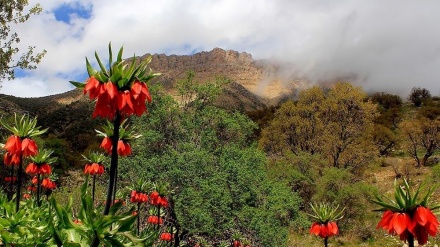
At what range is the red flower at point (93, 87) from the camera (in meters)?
4.37

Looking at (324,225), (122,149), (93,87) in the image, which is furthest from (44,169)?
(324,225)

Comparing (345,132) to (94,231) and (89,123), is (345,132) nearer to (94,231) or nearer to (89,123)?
(94,231)

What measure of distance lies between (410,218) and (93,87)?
3.90 m

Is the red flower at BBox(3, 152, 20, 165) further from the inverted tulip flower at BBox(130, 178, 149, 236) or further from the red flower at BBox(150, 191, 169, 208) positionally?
the red flower at BBox(150, 191, 169, 208)

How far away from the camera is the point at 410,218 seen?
4.83 m

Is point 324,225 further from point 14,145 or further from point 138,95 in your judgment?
point 14,145

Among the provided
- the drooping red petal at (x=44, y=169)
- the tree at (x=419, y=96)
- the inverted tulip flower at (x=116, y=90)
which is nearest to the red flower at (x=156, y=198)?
the drooping red petal at (x=44, y=169)

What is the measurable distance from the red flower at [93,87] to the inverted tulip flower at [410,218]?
11.6 ft

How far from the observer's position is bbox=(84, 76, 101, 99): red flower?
4374 mm

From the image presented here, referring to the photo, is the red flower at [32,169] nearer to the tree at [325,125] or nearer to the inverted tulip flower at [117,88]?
the inverted tulip flower at [117,88]

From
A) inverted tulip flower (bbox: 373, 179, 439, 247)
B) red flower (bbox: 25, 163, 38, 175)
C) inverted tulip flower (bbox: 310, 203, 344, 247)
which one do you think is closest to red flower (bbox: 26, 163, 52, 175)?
red flower (bbox: 25, 163, 38, 175)

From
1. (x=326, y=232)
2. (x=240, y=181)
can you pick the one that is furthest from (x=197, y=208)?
(x=326, y=232)

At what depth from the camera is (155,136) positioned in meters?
17.1

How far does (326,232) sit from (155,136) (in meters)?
9.60
